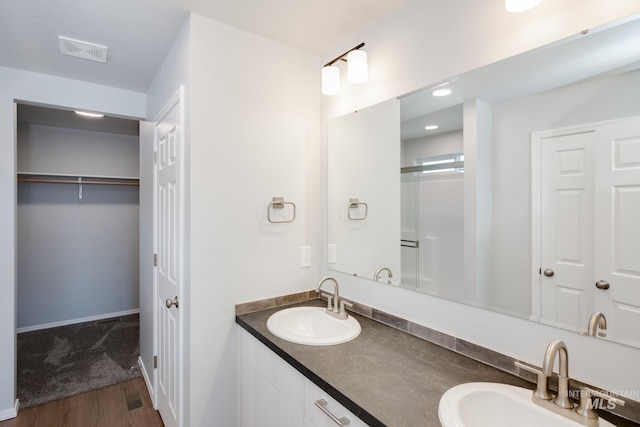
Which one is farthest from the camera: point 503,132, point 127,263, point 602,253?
point 127,263

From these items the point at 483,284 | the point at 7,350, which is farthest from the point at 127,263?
the point at 483,284

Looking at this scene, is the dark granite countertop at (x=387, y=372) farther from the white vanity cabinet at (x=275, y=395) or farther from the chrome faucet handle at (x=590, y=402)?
the chrome faucet handle at (x=590, y=402)

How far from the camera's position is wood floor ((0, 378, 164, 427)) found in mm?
2191

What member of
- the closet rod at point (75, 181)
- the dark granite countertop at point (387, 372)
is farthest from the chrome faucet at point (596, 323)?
the closet rod at point (75, 181)

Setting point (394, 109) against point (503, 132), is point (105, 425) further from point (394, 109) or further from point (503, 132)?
point (503, 132)

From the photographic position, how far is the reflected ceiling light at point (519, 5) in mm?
1020

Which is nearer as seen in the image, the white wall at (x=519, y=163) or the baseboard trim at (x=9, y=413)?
the white wall at (x=519, y=163)

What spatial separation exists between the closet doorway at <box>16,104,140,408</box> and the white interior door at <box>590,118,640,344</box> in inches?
143

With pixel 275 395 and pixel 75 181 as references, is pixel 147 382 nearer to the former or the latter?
pixel 275 395

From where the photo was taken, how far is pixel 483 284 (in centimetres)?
123

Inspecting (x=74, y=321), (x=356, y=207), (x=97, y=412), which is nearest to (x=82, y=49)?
(x=356, y=207)

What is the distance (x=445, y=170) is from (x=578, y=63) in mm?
551

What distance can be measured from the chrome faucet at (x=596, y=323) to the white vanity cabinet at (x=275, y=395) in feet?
2.46

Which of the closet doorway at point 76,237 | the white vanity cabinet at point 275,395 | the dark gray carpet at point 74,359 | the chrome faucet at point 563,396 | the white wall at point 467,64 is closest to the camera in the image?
the chrome faucet at point 563,396
